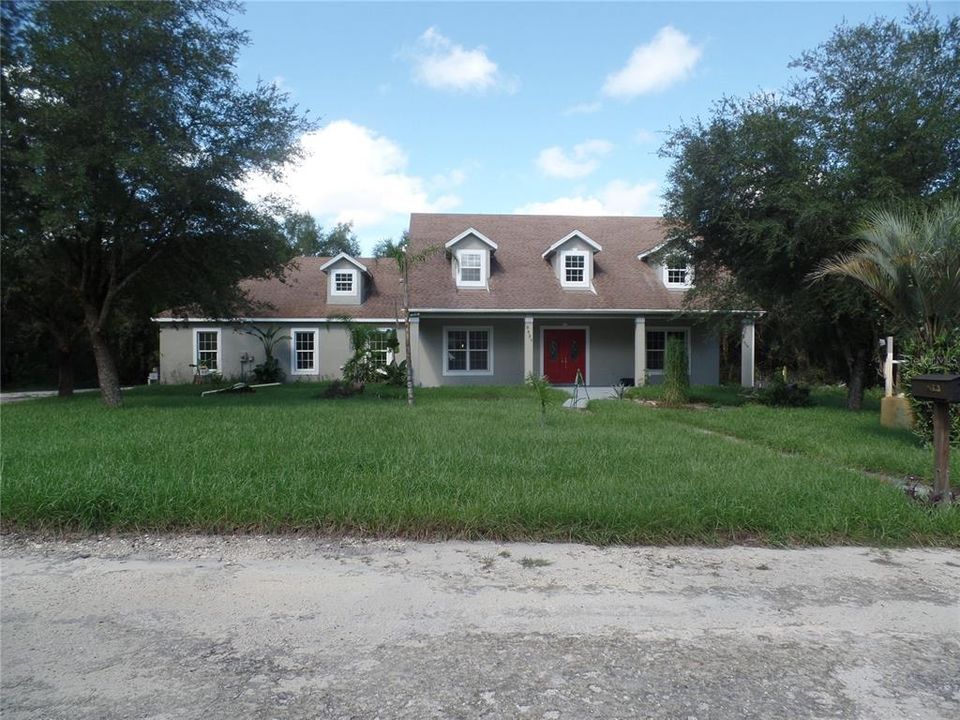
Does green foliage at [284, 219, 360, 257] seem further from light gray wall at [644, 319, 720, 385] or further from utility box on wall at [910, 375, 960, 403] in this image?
utility box on wall at [910, 375, 960, 403]

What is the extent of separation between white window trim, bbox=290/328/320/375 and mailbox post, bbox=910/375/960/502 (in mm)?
20452

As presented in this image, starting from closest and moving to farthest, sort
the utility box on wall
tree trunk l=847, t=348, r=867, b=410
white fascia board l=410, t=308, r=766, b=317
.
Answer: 1. the utility box on wall
2. tree trunk l=847, t=348, r=867, b=410
3. white fascia board l=410, t=308, r=766, b=317

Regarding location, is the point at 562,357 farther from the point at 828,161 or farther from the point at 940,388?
the point at 940,388

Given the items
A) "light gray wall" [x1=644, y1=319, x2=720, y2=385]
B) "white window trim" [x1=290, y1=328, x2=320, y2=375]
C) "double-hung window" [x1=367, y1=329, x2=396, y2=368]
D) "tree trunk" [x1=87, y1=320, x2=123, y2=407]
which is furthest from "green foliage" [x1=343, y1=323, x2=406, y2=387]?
"light gray wall" [x1=644, y1=319, x2=720, y2=385]

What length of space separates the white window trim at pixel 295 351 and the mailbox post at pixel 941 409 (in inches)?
805

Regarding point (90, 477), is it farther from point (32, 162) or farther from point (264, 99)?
point (264, 99)

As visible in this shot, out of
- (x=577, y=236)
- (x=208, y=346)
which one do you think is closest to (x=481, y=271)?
(x=577, y=236)

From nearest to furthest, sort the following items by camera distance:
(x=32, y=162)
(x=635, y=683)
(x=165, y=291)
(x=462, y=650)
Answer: (x=635, y=683) < (x=462, y=650) < (x=32, y=162) < (x=165, y=291)

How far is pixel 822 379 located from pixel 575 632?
2630 cm

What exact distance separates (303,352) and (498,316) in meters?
7.86

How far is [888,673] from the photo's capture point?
10.4 feet

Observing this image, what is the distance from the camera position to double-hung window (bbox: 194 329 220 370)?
24.1 m

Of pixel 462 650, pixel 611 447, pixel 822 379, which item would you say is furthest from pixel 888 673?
pixel 822 379

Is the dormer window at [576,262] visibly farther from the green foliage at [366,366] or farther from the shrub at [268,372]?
the shrub at [268,372]
